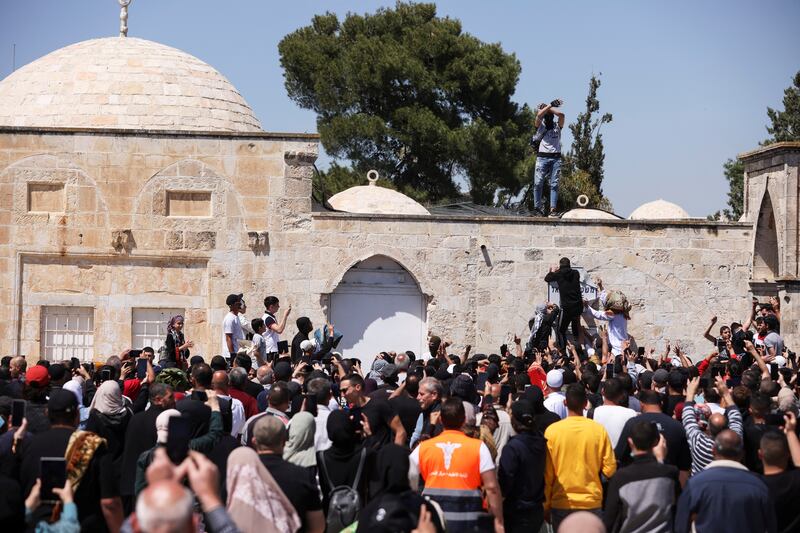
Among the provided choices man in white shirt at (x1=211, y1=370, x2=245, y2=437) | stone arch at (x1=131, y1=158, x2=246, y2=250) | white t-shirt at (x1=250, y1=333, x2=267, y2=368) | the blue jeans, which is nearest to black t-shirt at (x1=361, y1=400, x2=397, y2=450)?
→ man in white shirt at (x1=211, y1=370, x2=245, y2=437)

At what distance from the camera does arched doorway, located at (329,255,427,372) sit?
2023 centimetres

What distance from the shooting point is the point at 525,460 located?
26.6 ft

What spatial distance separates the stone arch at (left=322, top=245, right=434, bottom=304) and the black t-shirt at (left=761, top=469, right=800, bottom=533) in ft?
42.2

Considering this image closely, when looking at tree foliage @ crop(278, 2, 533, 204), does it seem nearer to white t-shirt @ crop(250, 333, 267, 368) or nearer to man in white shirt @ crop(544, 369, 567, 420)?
white t-shirt @ crop(250, 333, 267, 368)

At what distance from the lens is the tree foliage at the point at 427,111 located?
137 ft

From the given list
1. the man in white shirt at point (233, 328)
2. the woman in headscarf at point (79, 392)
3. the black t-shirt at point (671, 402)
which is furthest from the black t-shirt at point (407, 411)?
the man in white shirt at point (233, 328)

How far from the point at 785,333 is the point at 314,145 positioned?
8866 millimetres

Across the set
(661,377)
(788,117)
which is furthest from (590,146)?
(661,377)

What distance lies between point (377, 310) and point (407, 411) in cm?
1110

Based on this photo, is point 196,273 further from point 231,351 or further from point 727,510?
point 727,510

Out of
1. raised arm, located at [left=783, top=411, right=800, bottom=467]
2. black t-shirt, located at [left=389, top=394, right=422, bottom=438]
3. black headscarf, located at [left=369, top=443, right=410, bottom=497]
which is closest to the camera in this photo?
black headscarf, located at [left=369, top=443, right=410, bottom=497]

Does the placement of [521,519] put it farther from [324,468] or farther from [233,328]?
[233,328]

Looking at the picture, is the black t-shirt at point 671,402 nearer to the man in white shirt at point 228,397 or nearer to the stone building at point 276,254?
the man in white shirt at point 228,397

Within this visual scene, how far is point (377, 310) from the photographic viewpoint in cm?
2038
